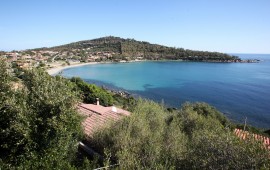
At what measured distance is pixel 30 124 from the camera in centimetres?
937

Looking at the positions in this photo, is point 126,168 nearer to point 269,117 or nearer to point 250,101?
point 269,117

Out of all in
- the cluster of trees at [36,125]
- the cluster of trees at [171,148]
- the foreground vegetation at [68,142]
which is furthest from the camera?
the cluster of trees at [36,125]

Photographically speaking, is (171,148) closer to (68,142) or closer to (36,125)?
(68,142)

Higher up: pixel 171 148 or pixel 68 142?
pixel 68 142

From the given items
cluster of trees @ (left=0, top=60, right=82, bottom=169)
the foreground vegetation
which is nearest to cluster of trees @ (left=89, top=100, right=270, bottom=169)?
the foreground vegetation

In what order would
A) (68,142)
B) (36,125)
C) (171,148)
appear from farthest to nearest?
(171,148) < (68,142) < (36,125)

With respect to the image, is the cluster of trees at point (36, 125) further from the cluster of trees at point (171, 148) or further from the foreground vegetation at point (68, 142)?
the cluster of trees at point (171, 148)

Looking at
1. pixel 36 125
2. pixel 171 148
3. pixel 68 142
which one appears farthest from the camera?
pixel 171 148

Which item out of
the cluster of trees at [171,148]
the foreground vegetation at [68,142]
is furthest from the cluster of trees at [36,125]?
the cluster of trees at [171,148]

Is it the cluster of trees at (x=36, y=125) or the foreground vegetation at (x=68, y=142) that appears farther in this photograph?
the cluster of trees at (x=36, y=125)

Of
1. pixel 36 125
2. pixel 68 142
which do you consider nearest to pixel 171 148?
pixel 68 142

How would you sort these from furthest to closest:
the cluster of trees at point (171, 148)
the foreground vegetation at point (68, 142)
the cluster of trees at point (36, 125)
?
the cluster of trees at point (36, 125) → the foreground vegetation at point (68, 142) → the cluster of trees at point (171, 148)

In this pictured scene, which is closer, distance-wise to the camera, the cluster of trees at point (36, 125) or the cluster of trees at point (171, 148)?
the cluster of trees at point (171, 148)

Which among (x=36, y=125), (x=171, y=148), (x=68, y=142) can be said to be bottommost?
(x=171, y=148)
